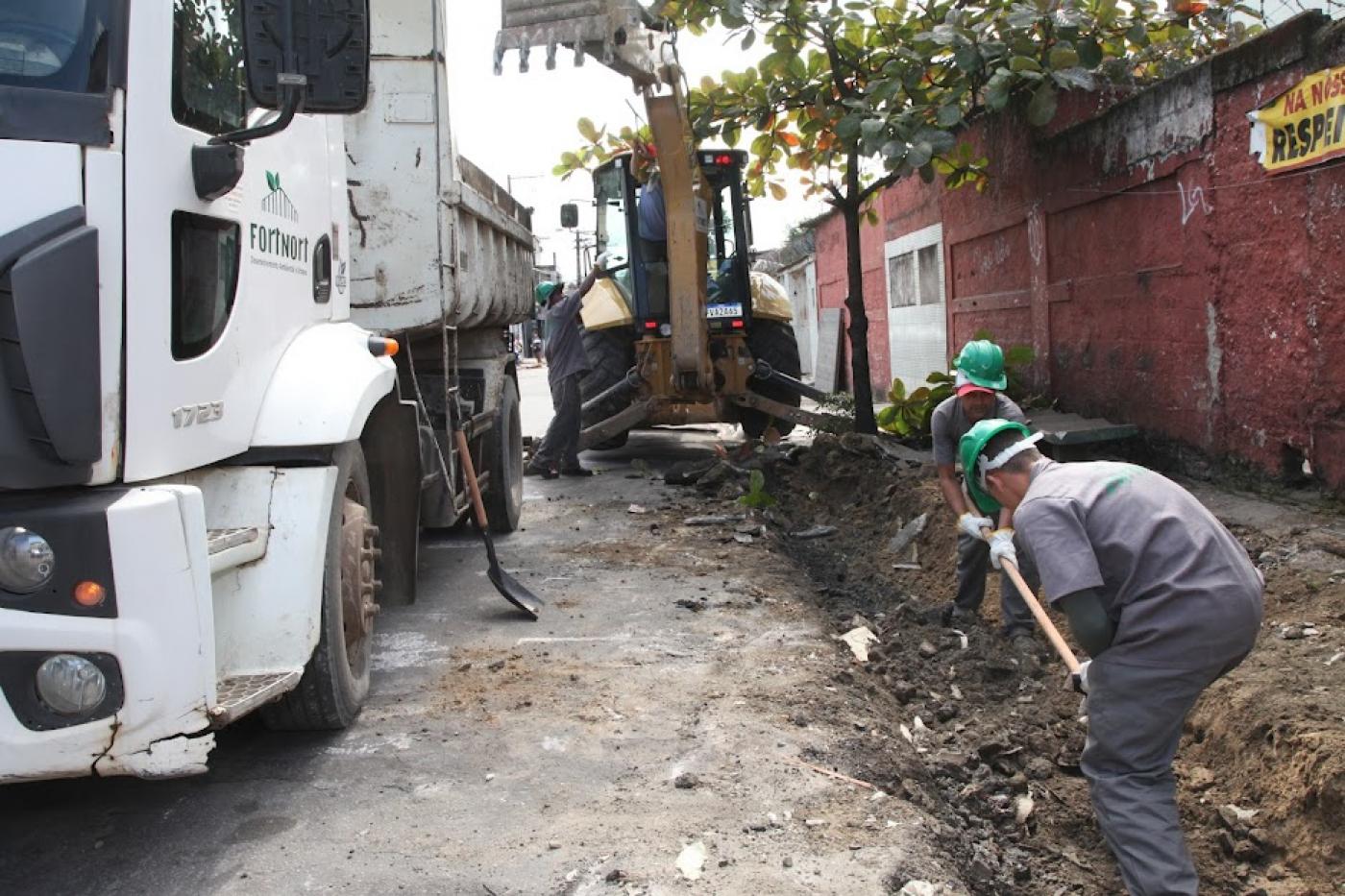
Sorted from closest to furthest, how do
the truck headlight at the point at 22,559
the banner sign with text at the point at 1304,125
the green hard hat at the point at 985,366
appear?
the truck headlight at the point at 22,559 < the green hard hat at the point at 985,366 < the banner sign with text at the point at 1304,125

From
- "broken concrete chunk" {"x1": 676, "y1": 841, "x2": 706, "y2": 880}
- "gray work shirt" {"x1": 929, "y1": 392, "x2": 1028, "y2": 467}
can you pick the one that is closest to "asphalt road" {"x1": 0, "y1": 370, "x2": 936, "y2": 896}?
"broken concrete chunk" {"x1": 676, "y1": 841, "x2": 706, "y2": 880}

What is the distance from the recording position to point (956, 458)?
5.95 meters

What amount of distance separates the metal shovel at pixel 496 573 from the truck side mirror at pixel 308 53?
3195mm

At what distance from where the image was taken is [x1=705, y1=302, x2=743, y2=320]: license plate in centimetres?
1155

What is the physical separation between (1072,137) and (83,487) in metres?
8.30

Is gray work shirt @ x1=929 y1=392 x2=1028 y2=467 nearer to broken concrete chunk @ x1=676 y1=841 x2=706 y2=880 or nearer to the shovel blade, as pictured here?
the shovel blade

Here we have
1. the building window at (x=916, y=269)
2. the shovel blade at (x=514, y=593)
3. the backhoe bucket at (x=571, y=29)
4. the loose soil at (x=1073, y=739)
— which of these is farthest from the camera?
the building window at (x=916, y=269)

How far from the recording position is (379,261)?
18.9 feet

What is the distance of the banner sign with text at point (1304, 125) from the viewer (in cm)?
596

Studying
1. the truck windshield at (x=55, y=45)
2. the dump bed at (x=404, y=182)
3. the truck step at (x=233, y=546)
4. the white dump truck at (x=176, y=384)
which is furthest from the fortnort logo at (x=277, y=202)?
the dump bed at (x=404, y=182)

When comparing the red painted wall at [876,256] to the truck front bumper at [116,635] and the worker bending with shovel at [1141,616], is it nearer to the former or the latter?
the worker bending with shovel at [1141,616]

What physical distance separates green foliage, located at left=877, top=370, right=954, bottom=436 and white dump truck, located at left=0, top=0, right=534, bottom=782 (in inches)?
259

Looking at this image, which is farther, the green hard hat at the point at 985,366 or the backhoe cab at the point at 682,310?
the backhoe cab at the point at 682,310

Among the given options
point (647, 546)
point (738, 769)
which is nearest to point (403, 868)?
point (738, 769)
